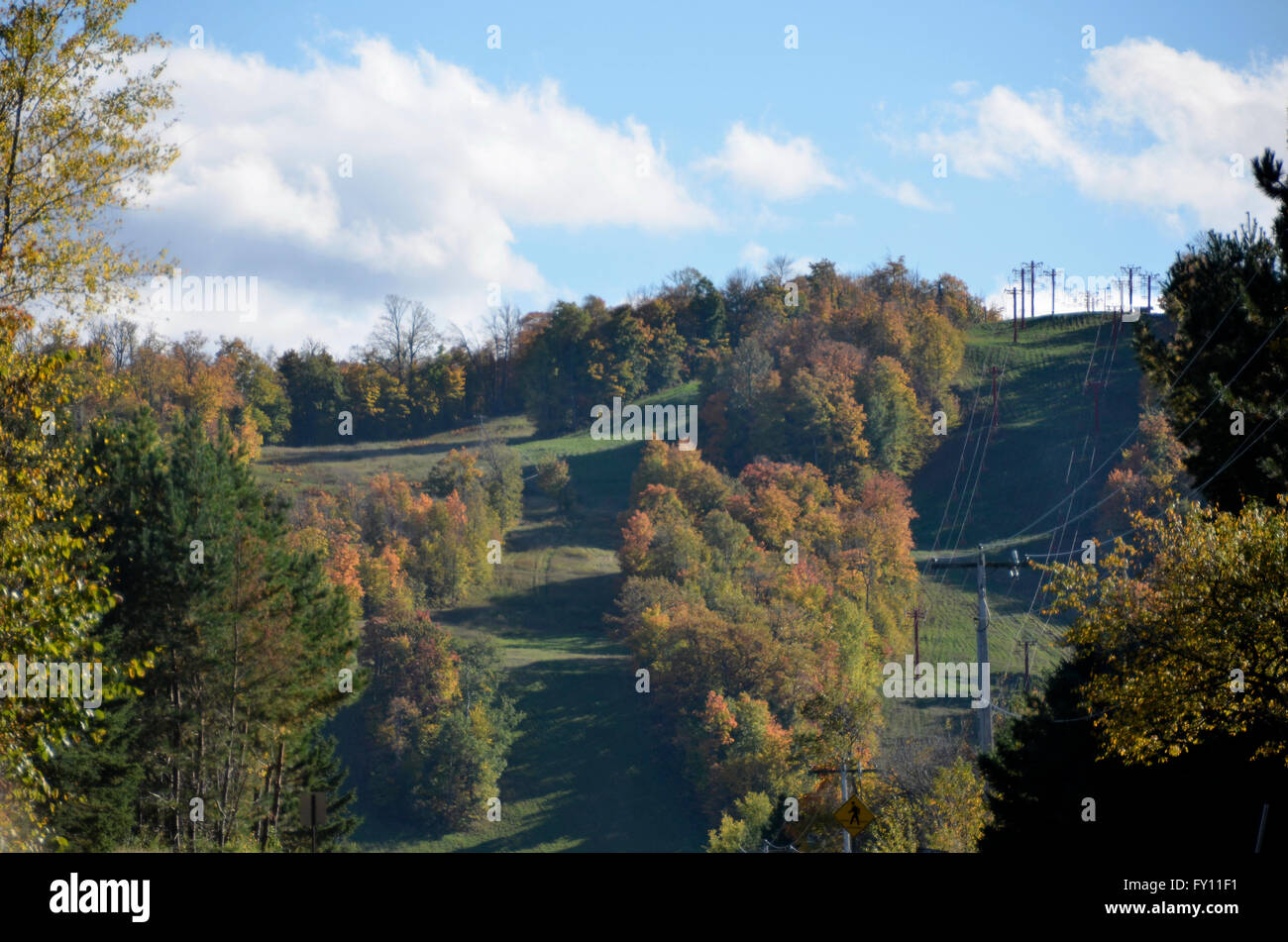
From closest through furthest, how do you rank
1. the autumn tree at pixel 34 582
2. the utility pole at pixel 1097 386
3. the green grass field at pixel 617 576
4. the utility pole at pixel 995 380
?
the autumn tree at pixel 34 582 → the green grass field at pixel 617 576 → the utility pole at pixel 1097 386 → the utility pole at pixel 995 380

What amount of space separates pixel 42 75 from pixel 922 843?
35697mm

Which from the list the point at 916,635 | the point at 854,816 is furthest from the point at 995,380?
the point at 854,816

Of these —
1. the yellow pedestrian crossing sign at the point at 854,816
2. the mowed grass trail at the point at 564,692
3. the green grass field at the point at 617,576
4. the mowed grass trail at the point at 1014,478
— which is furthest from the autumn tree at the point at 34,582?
the mowed grass trail at the point at 1014,478

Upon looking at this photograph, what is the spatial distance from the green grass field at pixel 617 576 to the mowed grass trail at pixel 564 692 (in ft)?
0.46

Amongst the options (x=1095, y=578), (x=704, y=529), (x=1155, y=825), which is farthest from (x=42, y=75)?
(x=704, y=529)

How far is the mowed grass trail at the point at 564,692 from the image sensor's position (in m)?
67.4

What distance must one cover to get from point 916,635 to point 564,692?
25.3m

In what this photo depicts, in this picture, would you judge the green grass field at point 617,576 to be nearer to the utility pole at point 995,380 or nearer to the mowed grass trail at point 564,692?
the mowed grass trail at point 564,692

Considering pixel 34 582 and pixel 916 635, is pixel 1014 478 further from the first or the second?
pixel 34 582

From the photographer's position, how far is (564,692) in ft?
262

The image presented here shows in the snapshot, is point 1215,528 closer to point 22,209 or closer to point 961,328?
point 22,209

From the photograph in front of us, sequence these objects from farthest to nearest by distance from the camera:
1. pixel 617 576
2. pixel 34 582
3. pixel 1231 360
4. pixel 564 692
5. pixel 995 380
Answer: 1. pixel 995 380
2. pixel 617 576
3. pixel 564 692
4. pixel 1231 360
5. pixel 34 582

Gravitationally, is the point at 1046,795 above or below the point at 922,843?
above
